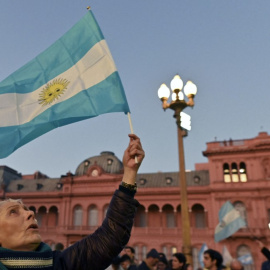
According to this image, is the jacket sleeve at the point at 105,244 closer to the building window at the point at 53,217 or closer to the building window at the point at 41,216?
the building window at the point at 53,217

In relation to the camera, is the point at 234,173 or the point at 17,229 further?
the point at 234,173

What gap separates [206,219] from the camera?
3019 cm

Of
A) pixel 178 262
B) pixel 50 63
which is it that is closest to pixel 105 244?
pixel 50 63

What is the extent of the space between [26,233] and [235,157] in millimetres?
30574

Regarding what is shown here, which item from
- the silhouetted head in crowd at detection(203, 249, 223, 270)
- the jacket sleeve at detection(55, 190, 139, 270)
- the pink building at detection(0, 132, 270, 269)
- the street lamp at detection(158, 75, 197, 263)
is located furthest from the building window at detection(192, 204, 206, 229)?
the jacket sleeve at detection(55, 190, 139, 270)

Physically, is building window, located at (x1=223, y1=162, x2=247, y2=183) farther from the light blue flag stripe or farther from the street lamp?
the light blue flag stripe

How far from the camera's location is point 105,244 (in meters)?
1.74

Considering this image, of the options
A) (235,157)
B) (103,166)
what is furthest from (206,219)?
(103,166)

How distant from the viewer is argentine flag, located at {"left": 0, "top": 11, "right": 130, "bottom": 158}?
3443 millimetres

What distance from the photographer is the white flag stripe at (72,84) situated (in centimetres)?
357

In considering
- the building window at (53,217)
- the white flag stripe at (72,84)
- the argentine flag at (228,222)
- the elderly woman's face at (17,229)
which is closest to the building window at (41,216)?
the building window at (53,217)

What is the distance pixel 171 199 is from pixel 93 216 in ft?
29.1

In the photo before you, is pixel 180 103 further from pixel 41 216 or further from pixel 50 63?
pixel 41 216

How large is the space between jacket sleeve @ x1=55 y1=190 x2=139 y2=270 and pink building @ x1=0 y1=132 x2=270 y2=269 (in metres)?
28.4
